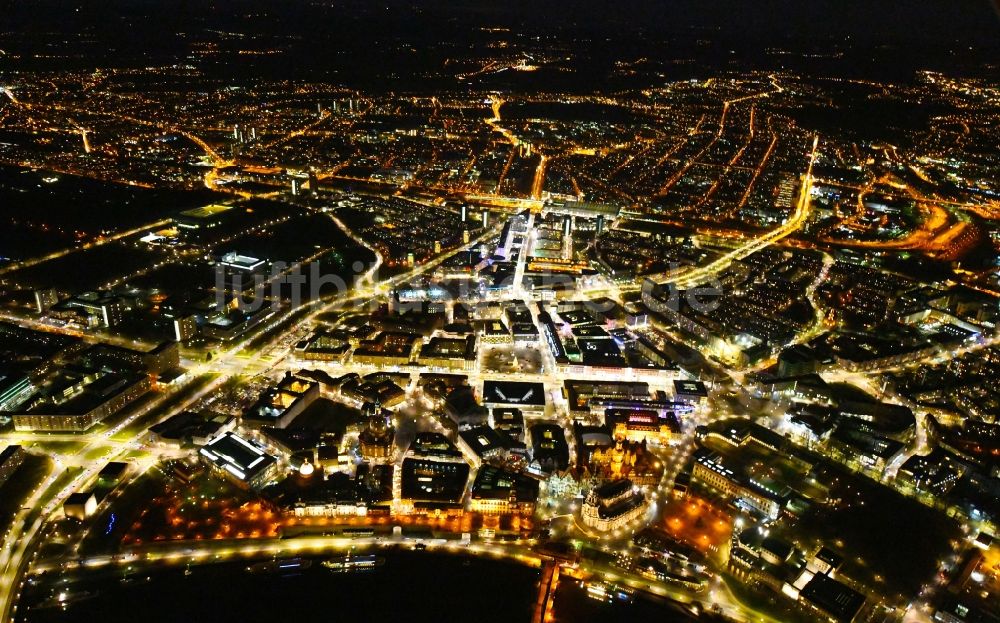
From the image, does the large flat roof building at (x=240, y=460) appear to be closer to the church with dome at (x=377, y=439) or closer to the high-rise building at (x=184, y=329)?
the church with dome at (x=377, y=439)

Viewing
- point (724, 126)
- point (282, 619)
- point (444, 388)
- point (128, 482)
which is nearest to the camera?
point (282, 619)

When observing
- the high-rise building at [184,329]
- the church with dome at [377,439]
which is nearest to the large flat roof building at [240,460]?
the church with dome at [377,439]

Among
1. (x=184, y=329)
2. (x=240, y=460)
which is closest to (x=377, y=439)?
(x=240, y=460)

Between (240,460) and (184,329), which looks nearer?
(240,460)

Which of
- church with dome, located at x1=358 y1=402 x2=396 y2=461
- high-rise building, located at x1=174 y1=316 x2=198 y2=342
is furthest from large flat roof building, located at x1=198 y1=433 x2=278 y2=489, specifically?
high-rise building, located at x1=174 y1=316 x2=198 y2=342

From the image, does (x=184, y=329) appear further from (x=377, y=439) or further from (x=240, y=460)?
(x=377, y=439)

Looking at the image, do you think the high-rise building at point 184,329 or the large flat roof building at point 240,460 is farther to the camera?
the high-rise building at point 184,329

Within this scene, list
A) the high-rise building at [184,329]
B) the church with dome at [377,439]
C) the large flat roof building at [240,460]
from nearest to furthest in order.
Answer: the large flat roof building at [240,460] → the church with dome at [377,439] → the high-rise building at [184,329]

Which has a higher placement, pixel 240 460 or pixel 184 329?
pixel 184 329

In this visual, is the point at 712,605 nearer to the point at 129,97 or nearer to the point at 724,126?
the point at 724,126

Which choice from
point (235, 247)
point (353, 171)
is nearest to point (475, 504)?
point (235, 247)

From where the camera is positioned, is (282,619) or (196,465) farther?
(196,465)
